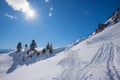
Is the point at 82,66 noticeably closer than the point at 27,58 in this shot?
Yes

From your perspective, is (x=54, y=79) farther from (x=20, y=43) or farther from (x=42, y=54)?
(x=20, y=43)

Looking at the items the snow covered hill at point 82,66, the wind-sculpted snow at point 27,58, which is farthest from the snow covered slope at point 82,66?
the wind-sculpted snow at point 27,58

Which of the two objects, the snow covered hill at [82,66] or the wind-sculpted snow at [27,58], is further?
the wind-sculpted snow at [27,58]

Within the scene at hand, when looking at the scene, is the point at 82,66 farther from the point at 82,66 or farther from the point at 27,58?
the point at 27,58

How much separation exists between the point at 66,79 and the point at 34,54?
68579 mm

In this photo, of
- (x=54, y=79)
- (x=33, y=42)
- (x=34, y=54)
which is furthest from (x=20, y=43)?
(x=54, y=79)

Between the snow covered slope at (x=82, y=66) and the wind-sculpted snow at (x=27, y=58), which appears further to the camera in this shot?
the wind-sculpted snow at (x=27, y=58)

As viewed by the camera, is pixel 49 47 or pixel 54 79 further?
pixel 49 47

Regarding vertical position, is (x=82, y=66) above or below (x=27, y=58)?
below

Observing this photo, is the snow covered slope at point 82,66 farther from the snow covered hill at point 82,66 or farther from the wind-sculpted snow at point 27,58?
the wind-sculpted snow at point 27,58

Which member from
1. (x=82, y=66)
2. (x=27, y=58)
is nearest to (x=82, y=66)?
(x=82, y=66)

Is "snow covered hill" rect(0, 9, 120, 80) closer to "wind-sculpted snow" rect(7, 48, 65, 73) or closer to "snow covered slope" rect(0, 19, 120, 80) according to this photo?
"snow covered slope" rect(0, 19, 120, 80)

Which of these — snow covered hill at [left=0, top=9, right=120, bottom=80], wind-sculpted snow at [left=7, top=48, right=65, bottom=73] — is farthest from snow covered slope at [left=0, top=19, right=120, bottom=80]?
wind-sculpted snow at [left=7, top=48, right=65, bottom=73]

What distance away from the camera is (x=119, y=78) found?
49.3 ft
